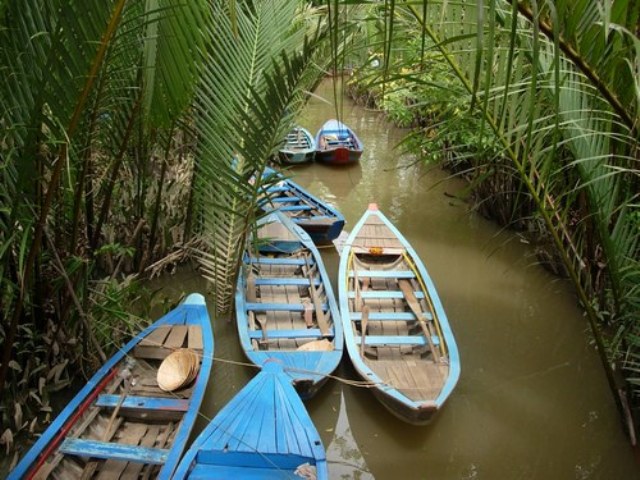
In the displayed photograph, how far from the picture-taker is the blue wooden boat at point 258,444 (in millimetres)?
2316

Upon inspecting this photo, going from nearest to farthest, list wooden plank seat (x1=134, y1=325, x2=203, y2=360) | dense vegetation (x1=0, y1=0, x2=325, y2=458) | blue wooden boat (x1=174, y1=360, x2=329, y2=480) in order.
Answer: dense vegetation (x1=0, y1=0, x2=325, y2=458), blue wooden boat (x1=174, y1=360, x2=329, y2=480), wooden plank seat (x1=134, y1=325, x2=203, y2=360)

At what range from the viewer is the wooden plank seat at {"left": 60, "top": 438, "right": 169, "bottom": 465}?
2.35 metres

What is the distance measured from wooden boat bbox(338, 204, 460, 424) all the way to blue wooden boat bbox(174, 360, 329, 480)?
24.4 inches

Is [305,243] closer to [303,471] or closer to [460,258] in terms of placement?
[460,258]

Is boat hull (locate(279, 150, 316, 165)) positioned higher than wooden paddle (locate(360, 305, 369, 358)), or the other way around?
boat hull (locate(279, 150, 316, 165))

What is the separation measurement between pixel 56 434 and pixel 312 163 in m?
5.90

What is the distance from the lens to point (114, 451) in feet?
7.78

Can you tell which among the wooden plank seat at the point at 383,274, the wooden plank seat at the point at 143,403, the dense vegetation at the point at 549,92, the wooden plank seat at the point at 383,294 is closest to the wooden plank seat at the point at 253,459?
the wooden plank seat at the point at 143,403

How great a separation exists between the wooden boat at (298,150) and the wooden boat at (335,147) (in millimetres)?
122

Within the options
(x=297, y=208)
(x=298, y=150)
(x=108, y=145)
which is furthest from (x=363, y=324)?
(x=298, y=150)

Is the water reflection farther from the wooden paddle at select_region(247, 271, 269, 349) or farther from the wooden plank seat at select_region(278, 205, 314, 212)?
the wooden plank seat at select_region(278, 205, 314, 212)

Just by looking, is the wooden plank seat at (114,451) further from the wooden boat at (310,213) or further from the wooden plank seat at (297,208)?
the wooden plank seat at (297,208)


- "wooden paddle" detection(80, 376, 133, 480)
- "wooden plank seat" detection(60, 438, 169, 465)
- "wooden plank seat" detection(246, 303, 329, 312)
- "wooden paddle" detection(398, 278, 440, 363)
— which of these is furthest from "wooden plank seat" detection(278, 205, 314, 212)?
"wooden plank seat" detection(60, 438, 169, 465)

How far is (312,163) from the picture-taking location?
7820mm
